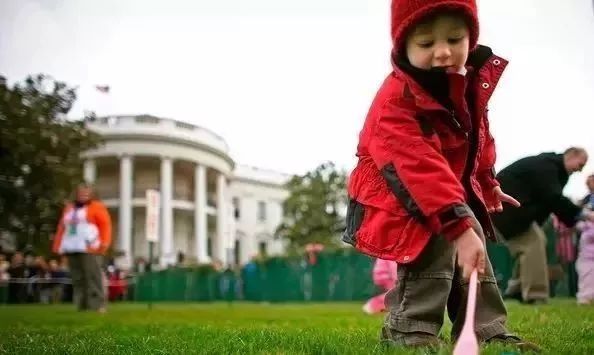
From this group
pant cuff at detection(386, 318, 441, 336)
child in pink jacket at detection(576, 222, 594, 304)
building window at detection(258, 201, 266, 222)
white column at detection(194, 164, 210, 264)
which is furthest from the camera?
building window at detection(258, 201, 266, 222)

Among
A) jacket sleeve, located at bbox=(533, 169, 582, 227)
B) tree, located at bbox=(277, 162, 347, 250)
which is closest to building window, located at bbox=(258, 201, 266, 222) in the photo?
tree, located at bbox=(277, 162, 347, 250)

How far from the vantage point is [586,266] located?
8188 millimetres

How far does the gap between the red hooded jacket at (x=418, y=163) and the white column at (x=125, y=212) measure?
3200 centimetres

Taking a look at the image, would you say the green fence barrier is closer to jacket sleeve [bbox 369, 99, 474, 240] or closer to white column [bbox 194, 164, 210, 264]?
jacket sleeve [bbox 369, 99, 474, 240]

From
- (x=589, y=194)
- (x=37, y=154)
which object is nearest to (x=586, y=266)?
(x=589, y=194)

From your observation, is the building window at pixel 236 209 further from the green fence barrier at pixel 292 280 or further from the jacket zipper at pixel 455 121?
the jacket zipper at pixel 455 121

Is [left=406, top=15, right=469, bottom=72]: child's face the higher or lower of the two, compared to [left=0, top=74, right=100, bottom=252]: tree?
lower

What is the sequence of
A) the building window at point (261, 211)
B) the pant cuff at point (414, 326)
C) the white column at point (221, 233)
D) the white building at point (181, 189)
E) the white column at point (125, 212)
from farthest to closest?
the building window at point (261, 211) → the white column at point (221, 233) → the white column at point (125, 212) → the white building at point (181, 189) → the pant cuff at point (414, 326)

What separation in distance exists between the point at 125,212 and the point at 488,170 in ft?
130

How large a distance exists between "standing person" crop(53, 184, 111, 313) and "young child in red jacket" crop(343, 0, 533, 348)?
6.85 metres

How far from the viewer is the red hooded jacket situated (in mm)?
2453

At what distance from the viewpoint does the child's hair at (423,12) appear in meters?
2.47

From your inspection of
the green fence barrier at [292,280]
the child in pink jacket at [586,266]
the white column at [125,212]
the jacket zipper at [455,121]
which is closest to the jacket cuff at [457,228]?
the jacket zipper at [455,121]

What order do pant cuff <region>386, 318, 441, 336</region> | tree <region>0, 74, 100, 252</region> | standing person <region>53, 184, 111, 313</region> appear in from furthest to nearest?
tree <region>0, 74, 100, 252</region> < standing person <region>53, 184, 111, 313</region> < pant cuff <region>386, 318, 441, 336</region>
